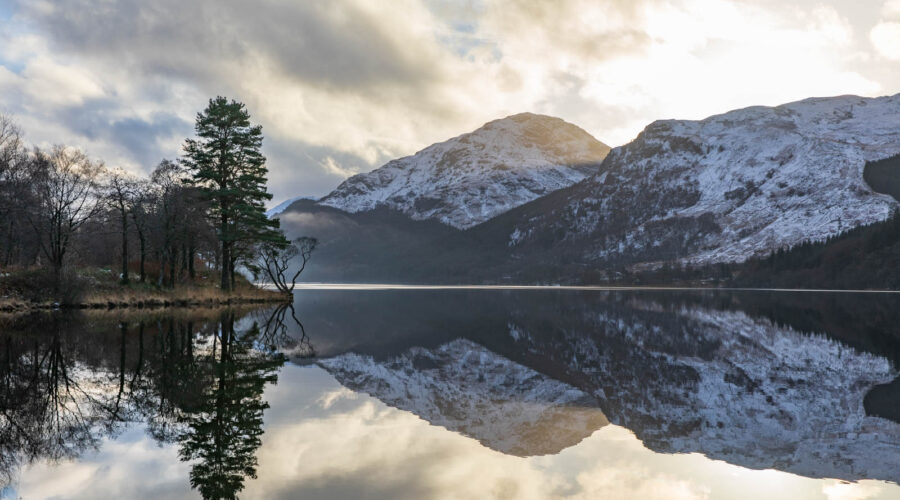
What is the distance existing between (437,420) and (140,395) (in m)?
8.50

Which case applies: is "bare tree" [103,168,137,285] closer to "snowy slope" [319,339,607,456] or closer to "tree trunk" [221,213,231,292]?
"tree trunk" [221,213,231,292]

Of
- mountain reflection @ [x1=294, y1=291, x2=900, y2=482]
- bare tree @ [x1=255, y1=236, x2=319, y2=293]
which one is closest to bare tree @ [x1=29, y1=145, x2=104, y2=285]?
bare tree @ [x1=255, y1=236, x2=319, y2=293]

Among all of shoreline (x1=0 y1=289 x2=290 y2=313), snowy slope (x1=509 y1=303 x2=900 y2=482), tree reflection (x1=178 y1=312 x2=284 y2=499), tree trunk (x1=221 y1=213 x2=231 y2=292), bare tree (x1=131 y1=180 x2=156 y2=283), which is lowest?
snowy slope (x1=509 y1=303 x2=900 y2=482)

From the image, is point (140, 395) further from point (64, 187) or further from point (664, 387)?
point (64, 187)

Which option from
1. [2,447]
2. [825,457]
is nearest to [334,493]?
[2,447]

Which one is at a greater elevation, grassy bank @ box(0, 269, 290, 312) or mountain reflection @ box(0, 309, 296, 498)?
grassy bank @ box(0, 269, 290, 312)

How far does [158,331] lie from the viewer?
3266 centimetres

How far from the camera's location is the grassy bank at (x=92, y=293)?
4872cm

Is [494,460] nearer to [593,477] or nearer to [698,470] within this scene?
[593,477]

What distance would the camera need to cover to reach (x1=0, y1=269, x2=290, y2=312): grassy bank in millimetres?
48719

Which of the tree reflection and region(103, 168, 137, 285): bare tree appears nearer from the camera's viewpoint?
the tree reflection

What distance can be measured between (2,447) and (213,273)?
2737 inches

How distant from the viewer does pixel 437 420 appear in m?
15.4

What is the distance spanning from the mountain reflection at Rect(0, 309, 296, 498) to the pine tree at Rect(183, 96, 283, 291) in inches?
1258
